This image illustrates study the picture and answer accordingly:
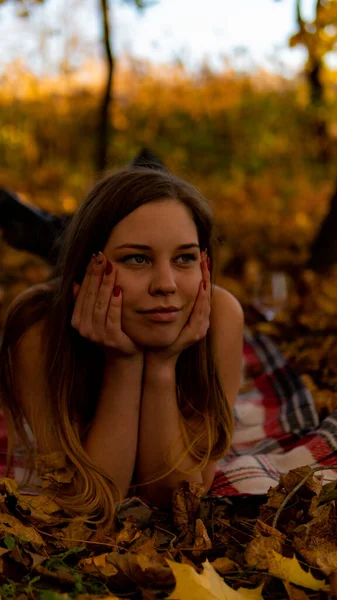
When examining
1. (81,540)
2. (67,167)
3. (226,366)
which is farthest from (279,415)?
(67,167)

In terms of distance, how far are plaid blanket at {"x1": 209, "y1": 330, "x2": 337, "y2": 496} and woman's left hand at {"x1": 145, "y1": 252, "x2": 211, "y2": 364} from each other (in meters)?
0.44

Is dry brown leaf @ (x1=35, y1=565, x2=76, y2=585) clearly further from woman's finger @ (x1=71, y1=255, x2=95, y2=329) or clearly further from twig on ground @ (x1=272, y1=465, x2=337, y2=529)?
woman's finger @ (x1=71, y1=255, x2=95, y2=329)

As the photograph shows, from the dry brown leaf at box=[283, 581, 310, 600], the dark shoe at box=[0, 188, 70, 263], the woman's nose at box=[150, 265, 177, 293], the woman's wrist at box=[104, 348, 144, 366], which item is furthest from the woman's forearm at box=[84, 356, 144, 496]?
the dark shoe at box=[0, 188, 70, 263]

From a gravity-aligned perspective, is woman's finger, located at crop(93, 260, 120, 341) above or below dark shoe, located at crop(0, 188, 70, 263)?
above

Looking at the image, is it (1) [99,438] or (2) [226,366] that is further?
(2) [226,366]

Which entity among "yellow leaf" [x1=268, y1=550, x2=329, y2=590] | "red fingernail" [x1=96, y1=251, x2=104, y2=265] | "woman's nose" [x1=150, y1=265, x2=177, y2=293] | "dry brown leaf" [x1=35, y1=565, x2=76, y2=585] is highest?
"red fingernail" [x1=96, y1=251, x2=104, y2=265]

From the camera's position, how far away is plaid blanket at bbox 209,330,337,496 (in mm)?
2080

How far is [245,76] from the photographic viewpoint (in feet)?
29.2

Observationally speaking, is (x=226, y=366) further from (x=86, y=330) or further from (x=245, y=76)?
(x=245, y=76)

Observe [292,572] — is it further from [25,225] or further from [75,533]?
[25,225]

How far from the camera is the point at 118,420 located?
188 cm

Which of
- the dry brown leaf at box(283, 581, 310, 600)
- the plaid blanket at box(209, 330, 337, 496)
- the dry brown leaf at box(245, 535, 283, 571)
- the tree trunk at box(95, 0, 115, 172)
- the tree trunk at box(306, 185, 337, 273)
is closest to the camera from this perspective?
the dry brown leaf at box(283, 581, 310, 600)

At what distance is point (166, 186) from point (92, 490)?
0.83 metres

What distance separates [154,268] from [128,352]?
228 millimetres
